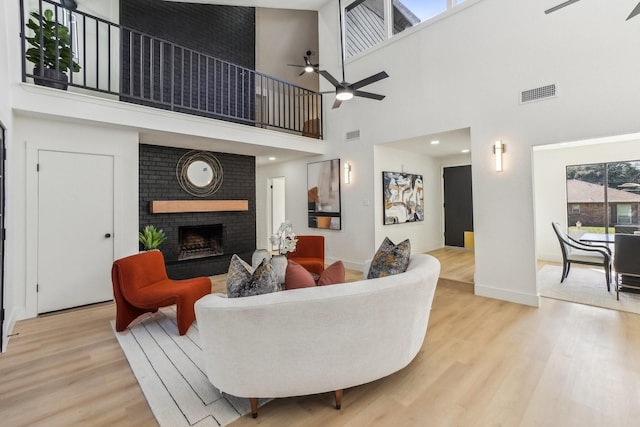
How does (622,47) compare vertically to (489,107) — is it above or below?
above

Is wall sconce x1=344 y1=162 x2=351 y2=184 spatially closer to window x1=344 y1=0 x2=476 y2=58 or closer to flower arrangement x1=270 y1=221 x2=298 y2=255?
window x1=344 y1=0 x2=476 y2=58

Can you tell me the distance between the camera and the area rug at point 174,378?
1.85 meters

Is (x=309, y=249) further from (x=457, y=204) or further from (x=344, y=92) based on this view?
(x=457, y=204)

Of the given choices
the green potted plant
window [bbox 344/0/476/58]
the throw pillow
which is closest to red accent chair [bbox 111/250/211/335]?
the green potted plant

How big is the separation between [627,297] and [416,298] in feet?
13.0

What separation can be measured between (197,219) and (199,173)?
90cm

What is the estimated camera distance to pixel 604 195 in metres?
5.58

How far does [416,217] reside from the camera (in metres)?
6.70

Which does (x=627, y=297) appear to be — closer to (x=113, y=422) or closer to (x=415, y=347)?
(x=415, y=347)

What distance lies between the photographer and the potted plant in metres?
3.31

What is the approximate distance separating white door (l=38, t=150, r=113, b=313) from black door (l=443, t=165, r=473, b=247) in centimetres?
732

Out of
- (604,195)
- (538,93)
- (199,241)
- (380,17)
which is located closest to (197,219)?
(199,241)

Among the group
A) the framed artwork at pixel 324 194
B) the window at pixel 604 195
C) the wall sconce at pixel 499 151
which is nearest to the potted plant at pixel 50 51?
the framed artwork at pixel 324 194

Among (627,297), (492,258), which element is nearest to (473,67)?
(492,258)
